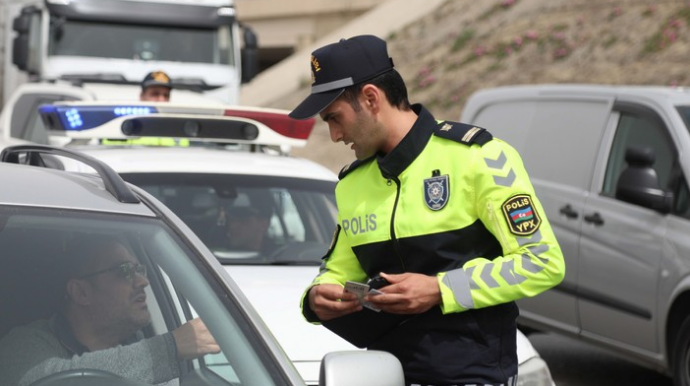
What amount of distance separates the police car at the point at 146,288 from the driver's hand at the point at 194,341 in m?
0.02

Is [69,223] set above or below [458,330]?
above

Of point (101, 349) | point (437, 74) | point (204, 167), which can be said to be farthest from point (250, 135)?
point (437, 74)

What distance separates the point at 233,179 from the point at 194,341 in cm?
301

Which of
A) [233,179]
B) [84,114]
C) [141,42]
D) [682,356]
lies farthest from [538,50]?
[233,179]

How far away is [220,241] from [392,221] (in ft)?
8.35

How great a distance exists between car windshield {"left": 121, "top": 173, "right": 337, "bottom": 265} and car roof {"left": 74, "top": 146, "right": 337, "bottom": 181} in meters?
0.03

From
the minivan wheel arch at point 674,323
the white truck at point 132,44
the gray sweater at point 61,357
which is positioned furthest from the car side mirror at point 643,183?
the white truck at point 132,44

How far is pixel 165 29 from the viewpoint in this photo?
15266 mm

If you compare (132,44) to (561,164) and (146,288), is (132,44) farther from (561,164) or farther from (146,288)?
(146,288)

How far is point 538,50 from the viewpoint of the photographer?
25.9m

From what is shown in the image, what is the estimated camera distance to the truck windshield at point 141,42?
14734mm

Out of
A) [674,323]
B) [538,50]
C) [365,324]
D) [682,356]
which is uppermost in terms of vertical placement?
[538,50]

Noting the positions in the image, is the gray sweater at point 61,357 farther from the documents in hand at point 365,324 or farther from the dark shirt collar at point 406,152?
the dark shirt collar at point 406,152

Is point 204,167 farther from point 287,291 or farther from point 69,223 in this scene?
point 69,223
